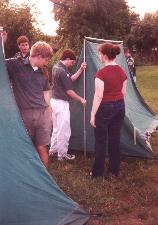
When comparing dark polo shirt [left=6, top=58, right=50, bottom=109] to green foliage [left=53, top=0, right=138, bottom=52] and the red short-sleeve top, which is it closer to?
the red short-sleeve top

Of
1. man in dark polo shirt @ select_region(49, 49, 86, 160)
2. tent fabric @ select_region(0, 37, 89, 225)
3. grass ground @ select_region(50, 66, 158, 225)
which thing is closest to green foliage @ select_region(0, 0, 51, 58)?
man in dark polo shirt @ select_region(49, 49, 86, 160)

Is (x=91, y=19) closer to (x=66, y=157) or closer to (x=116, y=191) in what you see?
(x=66, y=157)

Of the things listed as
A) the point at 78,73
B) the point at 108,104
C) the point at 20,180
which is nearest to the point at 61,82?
the point at 78,73

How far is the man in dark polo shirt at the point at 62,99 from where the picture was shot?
662 centimetres

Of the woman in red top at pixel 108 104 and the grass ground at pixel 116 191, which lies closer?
the grass ground at pixel 116 191

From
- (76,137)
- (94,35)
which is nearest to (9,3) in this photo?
(94,35)

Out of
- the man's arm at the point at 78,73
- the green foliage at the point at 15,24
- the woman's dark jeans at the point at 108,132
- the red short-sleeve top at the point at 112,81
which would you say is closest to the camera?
the red short-sleeve top at the point at 112,81

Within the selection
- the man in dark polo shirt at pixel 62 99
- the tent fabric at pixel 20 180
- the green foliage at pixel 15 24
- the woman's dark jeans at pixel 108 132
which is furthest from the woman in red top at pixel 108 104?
the green foliage at pixel 15 24

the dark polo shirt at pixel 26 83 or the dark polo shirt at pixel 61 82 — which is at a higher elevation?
Answer: the dark polo shirt at pixel 26 83

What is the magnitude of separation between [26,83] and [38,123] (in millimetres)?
558

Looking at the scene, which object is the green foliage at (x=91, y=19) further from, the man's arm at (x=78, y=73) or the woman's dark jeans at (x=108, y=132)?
the woman's dark jeans at (x=108, y=132)

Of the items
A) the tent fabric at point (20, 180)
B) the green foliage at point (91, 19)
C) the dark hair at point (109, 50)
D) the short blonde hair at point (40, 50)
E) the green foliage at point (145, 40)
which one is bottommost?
the green foliage at point (145, 40)

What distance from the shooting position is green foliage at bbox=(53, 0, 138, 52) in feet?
117

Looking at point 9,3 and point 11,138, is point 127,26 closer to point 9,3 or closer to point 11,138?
point 9,3
